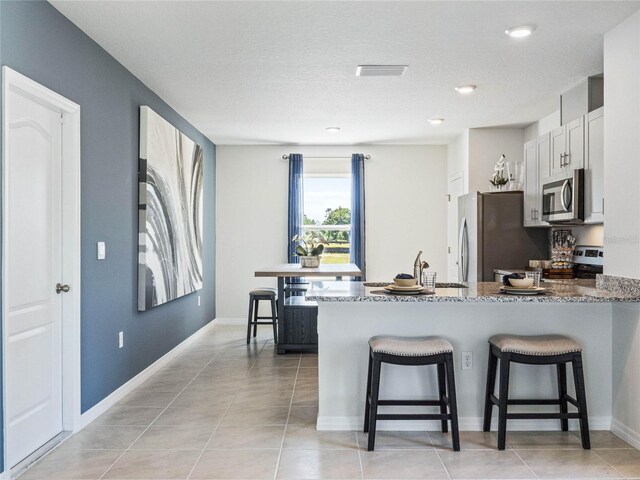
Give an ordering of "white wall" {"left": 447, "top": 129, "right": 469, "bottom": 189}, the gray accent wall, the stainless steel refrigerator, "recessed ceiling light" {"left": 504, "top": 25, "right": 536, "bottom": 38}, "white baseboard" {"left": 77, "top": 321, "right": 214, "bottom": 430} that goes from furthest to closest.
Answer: "white wall" {"left": 447, "top": 129, "right": 469, "bottom": 189}, the stainless steel refrigerator, "white baseboard" {"left": 77, "top": 321, "right": 214, "bottom": 430}, "recessed ceiling light" {"left": 504, "top": 25, "right": 536, "bottom": 38}, the gray accent wall

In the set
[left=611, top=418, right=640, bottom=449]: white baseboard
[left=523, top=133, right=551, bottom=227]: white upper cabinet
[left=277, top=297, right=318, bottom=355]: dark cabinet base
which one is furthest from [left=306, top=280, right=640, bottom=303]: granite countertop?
[left=277, top=297, right=318, bottom=355]: dark cabinet base

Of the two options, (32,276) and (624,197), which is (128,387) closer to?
(32,276)

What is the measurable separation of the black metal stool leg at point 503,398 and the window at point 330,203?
4637mm

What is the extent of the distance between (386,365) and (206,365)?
238cm

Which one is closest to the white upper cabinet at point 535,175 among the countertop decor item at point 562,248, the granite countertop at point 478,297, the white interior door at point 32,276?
the countertop decor item at point 562,248

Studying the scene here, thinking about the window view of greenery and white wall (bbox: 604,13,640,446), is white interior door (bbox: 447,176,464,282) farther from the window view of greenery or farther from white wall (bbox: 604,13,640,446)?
white wall (bbox: 604,13,640,446)

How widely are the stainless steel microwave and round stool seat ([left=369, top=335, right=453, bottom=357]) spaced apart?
5.74 feet

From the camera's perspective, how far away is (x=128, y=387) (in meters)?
4.18

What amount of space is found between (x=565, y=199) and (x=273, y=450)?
9.51ft

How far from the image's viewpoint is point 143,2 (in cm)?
296

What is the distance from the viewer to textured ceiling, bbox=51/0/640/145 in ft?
10.0

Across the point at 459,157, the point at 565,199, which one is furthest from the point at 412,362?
the point at 459,157

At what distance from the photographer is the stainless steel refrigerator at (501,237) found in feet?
17.6

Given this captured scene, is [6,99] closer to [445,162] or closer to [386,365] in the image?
[386,365]
